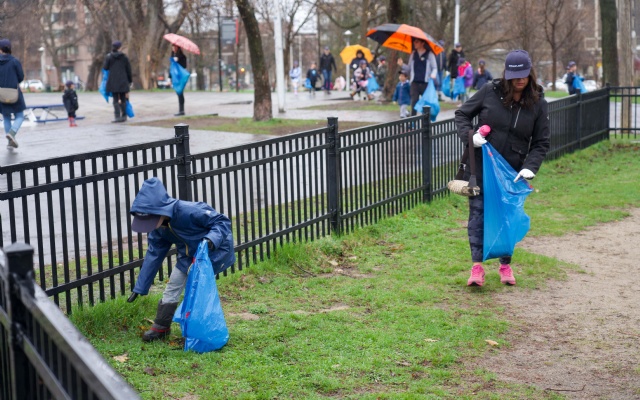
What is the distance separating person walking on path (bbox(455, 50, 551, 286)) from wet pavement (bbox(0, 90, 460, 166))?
8159 millimetres

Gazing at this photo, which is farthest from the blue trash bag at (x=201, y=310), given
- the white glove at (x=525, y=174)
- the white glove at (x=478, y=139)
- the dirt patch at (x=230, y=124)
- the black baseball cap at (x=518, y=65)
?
the dirt patch at (x=230, y=124)

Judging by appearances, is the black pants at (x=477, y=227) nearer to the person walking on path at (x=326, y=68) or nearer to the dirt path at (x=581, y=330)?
the dirt path at (x=581, y=330)

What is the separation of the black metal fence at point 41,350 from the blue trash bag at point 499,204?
4717 millimetres

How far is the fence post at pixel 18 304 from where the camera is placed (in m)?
2.36

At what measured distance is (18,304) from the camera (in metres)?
2.59

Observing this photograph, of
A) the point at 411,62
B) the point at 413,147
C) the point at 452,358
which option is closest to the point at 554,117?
the point at 411,62

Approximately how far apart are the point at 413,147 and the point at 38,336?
8087mm

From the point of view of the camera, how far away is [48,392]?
8.75ft

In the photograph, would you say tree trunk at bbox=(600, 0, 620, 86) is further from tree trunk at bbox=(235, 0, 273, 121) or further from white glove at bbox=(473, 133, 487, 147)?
white glove at bbox=(473, 133, 487, 147)

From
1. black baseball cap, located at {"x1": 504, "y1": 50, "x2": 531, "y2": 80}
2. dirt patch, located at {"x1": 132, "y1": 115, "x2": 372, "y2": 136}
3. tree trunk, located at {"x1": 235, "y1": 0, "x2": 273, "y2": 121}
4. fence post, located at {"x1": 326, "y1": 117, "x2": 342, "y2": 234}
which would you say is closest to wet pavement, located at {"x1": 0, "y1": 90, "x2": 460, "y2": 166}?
dirt patch, located at {"x1": 132, "y1": 115, "x2": 372, "y2": 136}

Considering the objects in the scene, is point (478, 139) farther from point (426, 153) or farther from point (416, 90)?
point (416, 90)

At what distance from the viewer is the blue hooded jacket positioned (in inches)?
211

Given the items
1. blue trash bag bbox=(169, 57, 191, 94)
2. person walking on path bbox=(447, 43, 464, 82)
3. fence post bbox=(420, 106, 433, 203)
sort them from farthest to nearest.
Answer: person walking on path bbox=(447, 43, 464, 82) < blue trash bag bbox=(169, 57, 191, 94) < fence post bbox=(420, 106, 433, 203)

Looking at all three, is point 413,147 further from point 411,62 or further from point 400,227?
point 411,62
